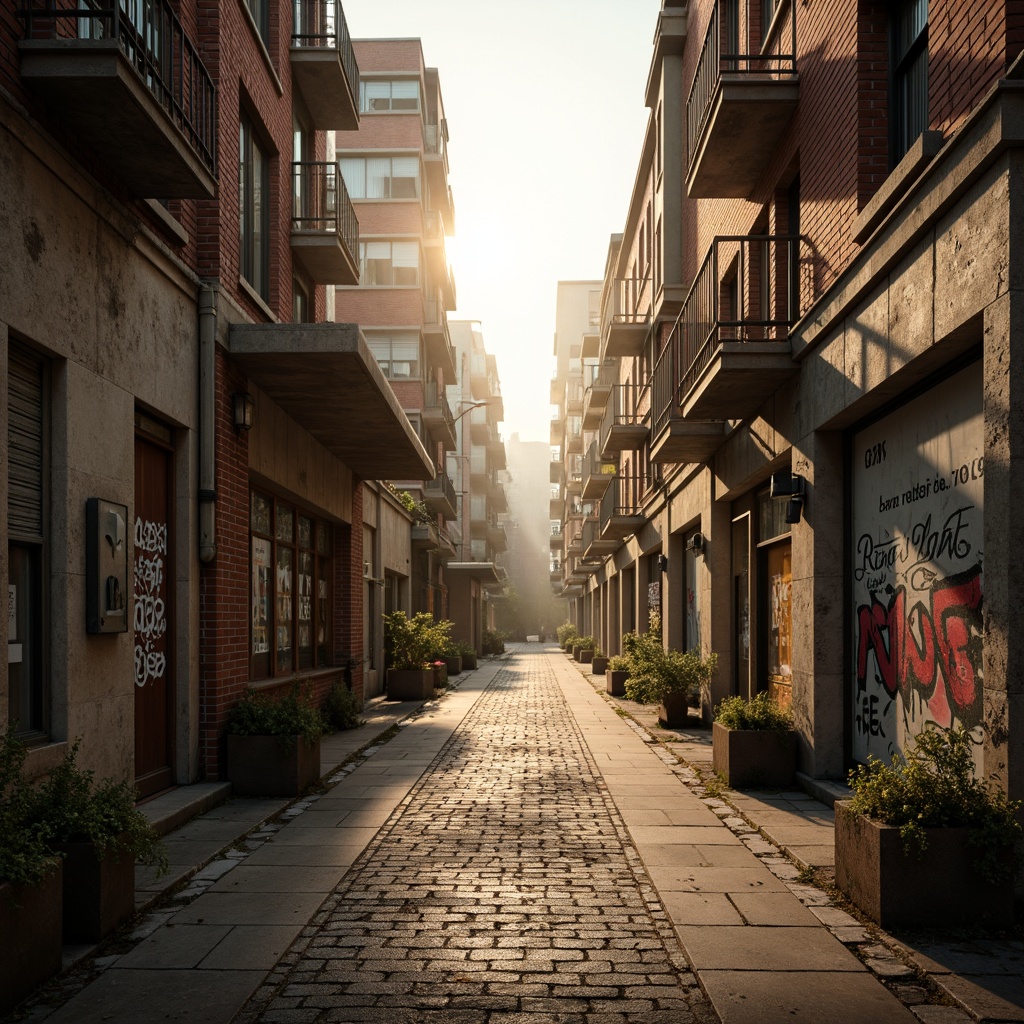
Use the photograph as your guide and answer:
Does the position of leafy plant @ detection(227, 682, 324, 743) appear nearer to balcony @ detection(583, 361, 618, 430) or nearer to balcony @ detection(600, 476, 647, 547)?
balcony @ detection(600, 476, 647, 547)

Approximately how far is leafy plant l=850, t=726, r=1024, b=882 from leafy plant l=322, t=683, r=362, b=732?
391 inches

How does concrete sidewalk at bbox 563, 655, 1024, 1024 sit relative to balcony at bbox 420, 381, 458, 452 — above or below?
below

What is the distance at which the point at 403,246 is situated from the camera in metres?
30.2

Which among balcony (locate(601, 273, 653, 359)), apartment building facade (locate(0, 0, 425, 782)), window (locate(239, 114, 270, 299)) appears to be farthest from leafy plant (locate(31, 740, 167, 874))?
balcony (locate(601, 273, 653, 359))

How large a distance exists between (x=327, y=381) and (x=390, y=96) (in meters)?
23.1

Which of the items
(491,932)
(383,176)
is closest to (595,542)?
(383,176)

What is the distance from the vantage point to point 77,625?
6.96 metres

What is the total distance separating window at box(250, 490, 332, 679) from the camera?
40.1ft

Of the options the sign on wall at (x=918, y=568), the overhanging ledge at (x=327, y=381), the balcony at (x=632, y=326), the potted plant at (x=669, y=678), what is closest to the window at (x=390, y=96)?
the balcony at (x=632, y=326)

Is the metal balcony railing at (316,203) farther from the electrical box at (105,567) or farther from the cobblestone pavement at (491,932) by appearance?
the cobblestone pavement at (491,932)

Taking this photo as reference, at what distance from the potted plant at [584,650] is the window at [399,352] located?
13381 millimetres

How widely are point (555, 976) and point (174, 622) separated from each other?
5569 mm

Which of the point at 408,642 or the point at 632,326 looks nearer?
the point at 408,642

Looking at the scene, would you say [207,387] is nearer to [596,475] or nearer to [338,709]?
[338,709]
